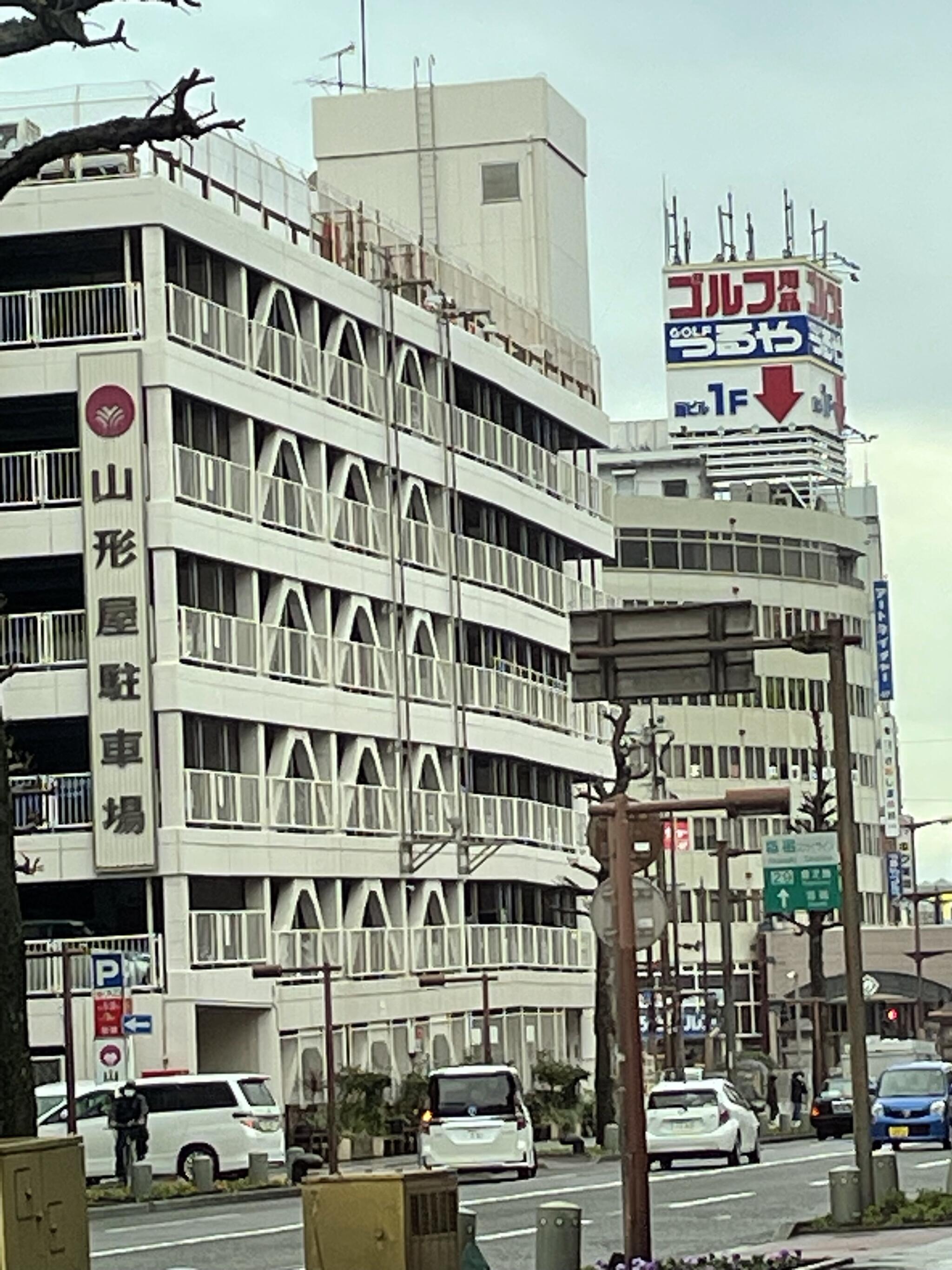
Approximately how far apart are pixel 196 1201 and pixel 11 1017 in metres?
25.2

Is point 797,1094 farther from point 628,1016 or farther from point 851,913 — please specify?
point 628,1016

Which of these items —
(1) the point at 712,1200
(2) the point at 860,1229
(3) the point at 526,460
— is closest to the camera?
(2) the point at 860,1229

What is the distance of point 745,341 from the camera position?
6152 inches

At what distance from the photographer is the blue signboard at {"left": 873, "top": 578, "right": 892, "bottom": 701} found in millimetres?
151625

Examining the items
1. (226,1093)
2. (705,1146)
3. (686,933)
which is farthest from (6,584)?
(686,933)

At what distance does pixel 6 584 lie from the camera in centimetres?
6588

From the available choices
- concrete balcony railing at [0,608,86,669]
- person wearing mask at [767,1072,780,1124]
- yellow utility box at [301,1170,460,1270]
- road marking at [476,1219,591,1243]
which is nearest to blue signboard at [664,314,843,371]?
person wearing mask at [767,1072,780,1124]

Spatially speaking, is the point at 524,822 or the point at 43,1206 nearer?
the point at 43,1206

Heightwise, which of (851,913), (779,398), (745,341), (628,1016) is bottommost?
(628,1016)

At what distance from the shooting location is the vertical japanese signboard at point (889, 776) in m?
152

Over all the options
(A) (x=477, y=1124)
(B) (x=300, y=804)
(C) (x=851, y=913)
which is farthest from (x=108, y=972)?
(B) (x=300, y=804)

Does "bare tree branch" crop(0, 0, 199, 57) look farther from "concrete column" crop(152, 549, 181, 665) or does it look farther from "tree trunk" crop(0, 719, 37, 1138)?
"concrete column" crop(152, 549, 181, 665)

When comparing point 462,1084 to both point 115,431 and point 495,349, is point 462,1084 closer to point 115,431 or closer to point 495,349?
point 115,431

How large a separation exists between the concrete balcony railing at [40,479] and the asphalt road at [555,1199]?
18566mm
